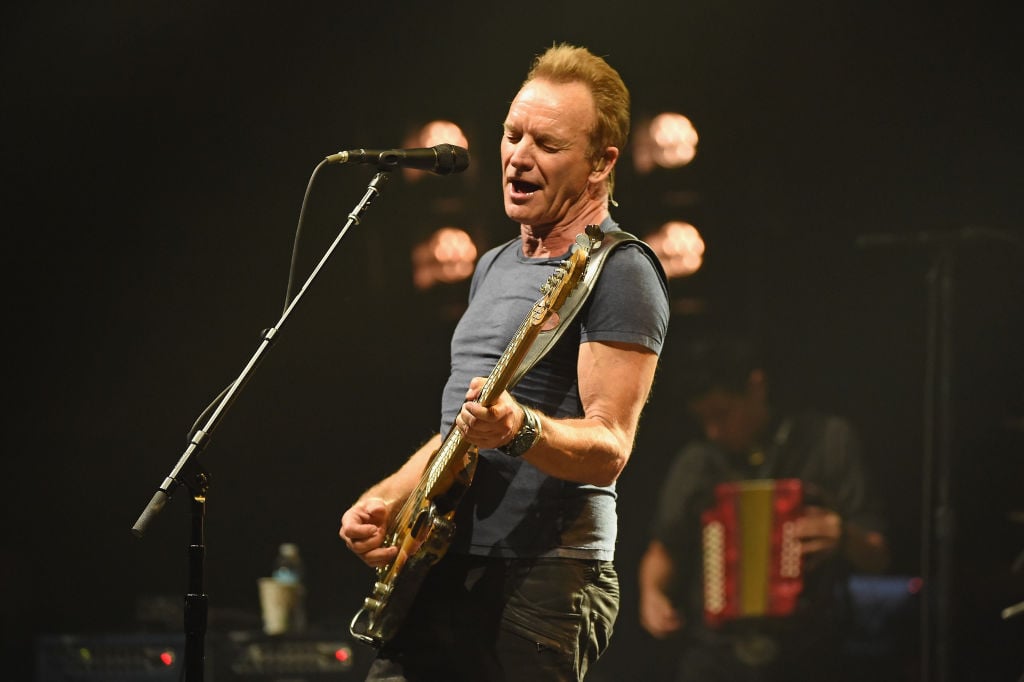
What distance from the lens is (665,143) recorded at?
19.6 ft

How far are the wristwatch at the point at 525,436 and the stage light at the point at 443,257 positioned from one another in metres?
4.21

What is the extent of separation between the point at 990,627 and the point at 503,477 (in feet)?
11.5

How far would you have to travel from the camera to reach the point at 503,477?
7.09ft

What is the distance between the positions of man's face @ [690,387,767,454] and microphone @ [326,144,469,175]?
331 cm

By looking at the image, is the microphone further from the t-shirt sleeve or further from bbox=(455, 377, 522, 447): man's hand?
bbox=(455, 377, 522, 447): man's hand

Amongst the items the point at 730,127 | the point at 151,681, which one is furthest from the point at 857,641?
the point at 151,681

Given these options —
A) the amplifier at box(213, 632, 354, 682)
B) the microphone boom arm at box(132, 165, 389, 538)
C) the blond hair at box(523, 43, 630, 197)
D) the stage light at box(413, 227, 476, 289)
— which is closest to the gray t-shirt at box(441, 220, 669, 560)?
the blond hair at box(523, 43, 630, 197)

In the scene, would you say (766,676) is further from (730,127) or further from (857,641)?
(730,127)

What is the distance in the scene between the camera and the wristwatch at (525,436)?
1.83 meters

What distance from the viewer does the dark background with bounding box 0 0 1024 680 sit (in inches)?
202

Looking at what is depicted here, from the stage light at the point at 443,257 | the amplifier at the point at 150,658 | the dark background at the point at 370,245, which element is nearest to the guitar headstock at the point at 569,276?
the amplifier at the point at 150,658

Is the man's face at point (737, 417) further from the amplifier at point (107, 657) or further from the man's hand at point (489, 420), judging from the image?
the man's hand at point (489, 420)

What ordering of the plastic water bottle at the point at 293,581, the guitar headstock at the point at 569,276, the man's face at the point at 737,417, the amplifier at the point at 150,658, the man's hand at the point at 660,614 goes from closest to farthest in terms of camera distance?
1. the guitar headstock at the point at 569,276
2. the amplifier at the point at 150,658
3. the plastic water bottle at the point at 293,581
4. the man's hand at the point at 660,614
5. the man's face at the point at 737,417

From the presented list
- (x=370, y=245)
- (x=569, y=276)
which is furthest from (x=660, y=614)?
(x=569, y=276)
